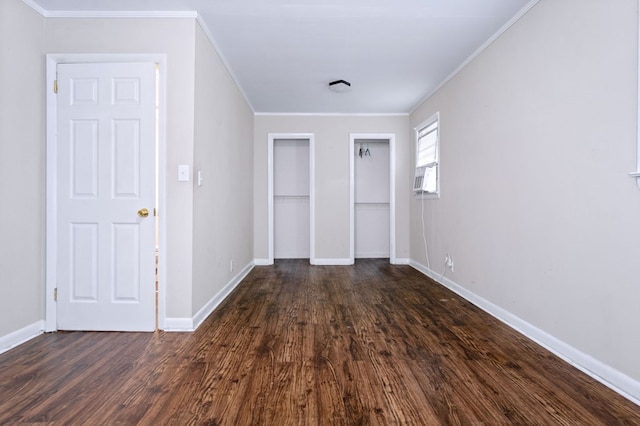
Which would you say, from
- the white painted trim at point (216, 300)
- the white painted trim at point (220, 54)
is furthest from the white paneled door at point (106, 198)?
the white painted trim at point (220, 54)

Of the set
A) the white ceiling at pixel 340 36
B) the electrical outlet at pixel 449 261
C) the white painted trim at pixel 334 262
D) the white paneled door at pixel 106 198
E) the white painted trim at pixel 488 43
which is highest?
the white ceiling at pixel 340 36

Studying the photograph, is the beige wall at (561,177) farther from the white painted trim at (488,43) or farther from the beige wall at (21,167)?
the beige wall at (21,167)

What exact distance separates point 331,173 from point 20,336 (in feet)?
13.6

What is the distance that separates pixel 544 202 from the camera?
7.61ft

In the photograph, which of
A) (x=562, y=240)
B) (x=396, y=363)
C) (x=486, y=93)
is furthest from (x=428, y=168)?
(x=396, y=363)

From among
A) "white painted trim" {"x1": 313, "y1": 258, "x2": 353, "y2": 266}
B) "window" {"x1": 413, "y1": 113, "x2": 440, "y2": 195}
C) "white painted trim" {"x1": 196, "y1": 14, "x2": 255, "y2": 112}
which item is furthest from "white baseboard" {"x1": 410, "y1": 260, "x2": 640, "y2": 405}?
"white painted trim" {"x1": 196, "y1": 14, "x2": 255, "y2": 112}

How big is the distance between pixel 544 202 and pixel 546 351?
0.97 metres

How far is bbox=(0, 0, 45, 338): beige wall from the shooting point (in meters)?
2.23

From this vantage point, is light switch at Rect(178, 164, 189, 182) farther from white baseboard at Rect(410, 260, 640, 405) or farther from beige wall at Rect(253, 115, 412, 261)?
beige wall at Rect(253, 115, 412, 261)

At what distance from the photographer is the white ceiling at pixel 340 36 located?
2.54 meters

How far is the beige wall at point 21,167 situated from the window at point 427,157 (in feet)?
12.9

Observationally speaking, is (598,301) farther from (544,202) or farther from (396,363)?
(396,363)

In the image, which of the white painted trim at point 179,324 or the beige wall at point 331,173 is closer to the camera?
the white painted trim at point 179,324

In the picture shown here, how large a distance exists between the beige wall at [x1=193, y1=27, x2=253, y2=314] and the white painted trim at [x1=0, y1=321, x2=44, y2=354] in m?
1.10
